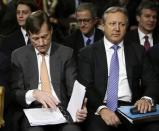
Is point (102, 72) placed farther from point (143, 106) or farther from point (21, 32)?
point (21, 32)

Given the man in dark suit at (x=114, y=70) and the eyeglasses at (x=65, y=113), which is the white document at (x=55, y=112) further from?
the man in dark suit at (x=114, y=70)

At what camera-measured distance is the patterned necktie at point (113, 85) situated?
10.5ft

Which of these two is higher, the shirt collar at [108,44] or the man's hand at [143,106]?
the shirt collar at [108,44]

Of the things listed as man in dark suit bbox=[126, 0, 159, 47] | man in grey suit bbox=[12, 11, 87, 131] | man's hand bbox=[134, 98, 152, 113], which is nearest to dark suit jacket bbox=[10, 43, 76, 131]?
man in grey suit bbox=[12, 11, 87, 131]

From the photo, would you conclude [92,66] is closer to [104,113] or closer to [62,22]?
[104,113]

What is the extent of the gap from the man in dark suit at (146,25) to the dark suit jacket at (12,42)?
1.17 meters

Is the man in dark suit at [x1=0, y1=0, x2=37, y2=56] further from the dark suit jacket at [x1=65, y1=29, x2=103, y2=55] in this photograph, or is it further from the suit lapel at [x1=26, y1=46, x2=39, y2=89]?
the suit lapel at [x1=26, y1=46, x2=39, y2=89]

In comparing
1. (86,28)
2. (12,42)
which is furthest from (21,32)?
(86,28)

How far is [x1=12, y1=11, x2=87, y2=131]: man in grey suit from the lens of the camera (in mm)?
3049

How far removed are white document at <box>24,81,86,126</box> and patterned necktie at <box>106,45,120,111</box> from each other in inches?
14.9

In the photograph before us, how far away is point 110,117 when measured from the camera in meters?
2.97

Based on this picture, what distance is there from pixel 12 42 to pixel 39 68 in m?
1.27

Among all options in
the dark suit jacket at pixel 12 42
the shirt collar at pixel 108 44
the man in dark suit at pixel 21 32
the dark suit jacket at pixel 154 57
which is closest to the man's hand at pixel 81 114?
the shirt collar at pixel 108 44

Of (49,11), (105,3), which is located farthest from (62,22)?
(105,3)
